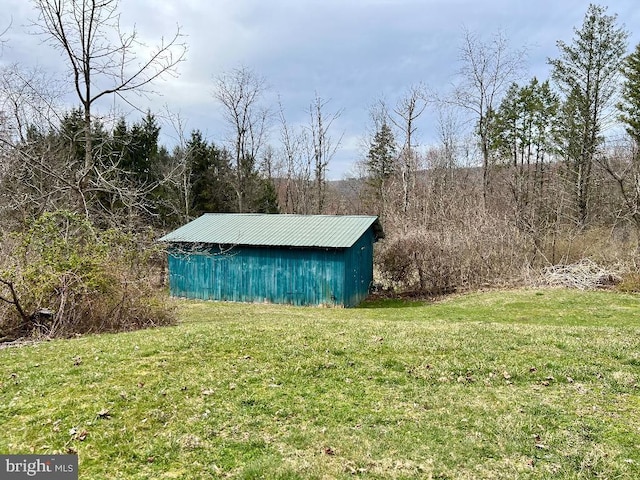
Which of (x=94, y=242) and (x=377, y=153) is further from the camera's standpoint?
(x=377, y=153)

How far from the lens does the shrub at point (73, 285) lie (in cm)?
771

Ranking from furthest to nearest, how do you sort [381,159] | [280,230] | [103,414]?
1. [381,159]
2. [280,230]
3. [103,414]

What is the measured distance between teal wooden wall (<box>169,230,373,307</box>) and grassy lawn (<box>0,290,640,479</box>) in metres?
8.85

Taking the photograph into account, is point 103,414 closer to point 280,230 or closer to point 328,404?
point 328,404

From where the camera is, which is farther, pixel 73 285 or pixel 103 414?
pixel 73 285

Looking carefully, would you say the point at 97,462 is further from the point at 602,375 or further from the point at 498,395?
the point at 602,375

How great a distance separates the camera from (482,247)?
1762 cm

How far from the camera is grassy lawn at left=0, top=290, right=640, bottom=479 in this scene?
11.1ft

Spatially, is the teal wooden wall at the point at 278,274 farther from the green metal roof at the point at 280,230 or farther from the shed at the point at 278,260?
the green metal roof at the point at 280,230

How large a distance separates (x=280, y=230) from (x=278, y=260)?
1577 millimetres

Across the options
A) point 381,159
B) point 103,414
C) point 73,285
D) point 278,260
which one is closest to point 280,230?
point 278,260

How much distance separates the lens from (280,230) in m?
17.8

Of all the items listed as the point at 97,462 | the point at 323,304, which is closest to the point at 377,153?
the point at 323,304

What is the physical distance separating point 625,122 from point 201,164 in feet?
87.4
